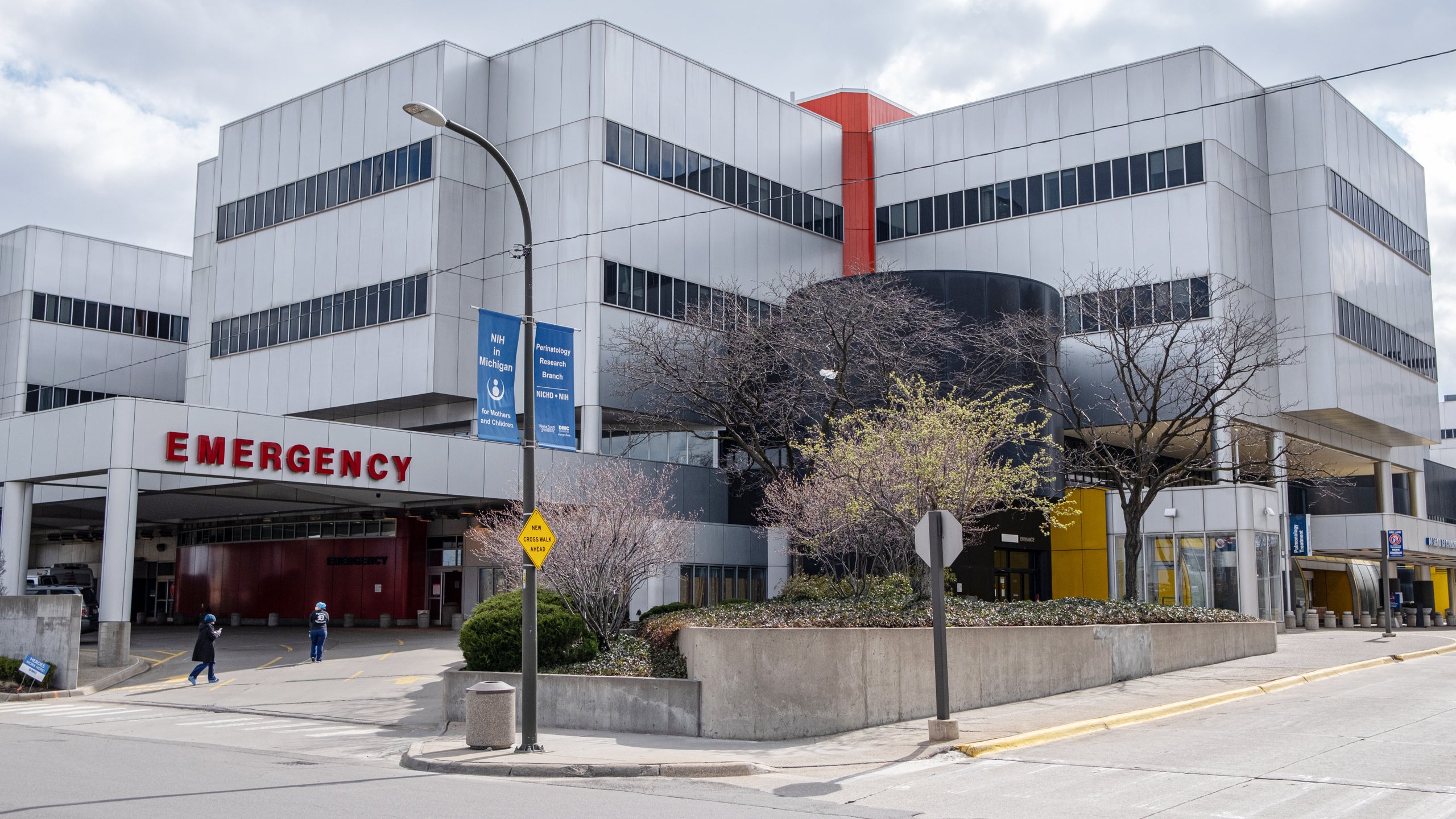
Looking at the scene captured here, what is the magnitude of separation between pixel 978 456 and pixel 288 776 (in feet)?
44.5

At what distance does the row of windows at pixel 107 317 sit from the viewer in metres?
58.8

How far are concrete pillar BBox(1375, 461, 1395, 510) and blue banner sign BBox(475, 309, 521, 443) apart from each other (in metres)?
48.9

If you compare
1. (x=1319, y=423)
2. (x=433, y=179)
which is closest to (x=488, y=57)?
(x=433, y=179)

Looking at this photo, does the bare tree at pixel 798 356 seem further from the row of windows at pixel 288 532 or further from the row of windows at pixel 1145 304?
the row of windows at pixel 288 532

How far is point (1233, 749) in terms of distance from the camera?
14.4 m

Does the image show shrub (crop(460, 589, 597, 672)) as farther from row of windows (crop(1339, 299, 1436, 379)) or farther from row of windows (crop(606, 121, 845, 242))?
row of windows (crop(1339, 299, 1436, 379))

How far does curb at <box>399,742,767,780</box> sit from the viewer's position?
14133 millimetres

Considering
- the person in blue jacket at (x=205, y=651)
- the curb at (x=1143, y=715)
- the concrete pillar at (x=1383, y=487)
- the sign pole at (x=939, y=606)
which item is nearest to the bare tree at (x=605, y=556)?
the sign pole at (x=939, y=606)

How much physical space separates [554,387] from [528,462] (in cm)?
123

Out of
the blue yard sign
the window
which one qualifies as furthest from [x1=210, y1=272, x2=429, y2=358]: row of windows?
the blue yard sign

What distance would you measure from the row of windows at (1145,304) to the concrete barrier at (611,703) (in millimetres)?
22838

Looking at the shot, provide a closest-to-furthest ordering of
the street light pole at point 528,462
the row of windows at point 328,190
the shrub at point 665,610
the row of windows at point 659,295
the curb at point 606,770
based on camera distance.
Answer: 1. the curb at point 606,770
2. the street light pole at point 528,462
3. the shrub at point 665,610
4. the row of windows at point 659,295
5. the row of windows at point 328,190

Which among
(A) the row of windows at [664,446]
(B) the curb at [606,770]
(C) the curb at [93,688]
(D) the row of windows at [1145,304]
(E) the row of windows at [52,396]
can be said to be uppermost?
(D) the row of windows at [1145,304]

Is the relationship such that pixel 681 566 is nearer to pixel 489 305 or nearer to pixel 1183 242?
pixel 489 305
